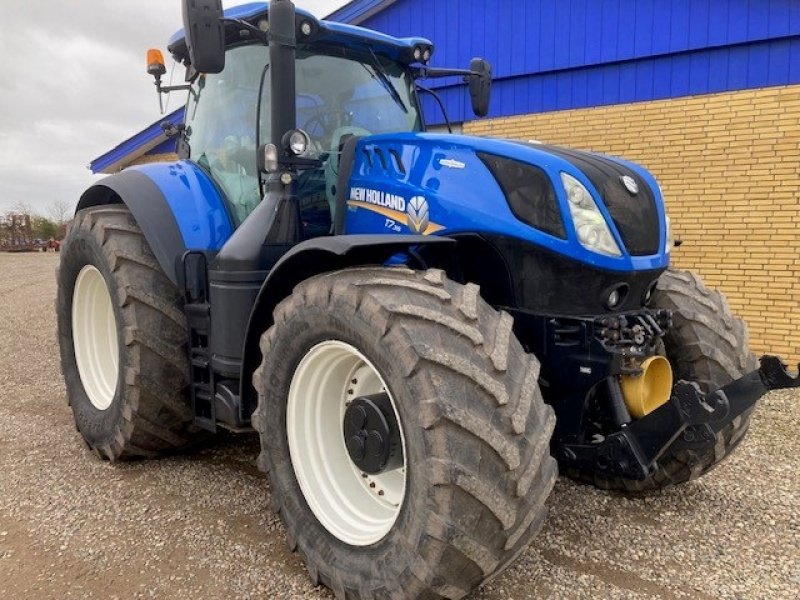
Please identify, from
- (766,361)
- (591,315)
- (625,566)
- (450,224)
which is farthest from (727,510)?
(450,224)

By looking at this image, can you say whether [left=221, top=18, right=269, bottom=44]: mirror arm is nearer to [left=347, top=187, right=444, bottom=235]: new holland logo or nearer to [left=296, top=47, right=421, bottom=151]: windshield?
[left=296, top=47, right=421, bottom=151]: windshield

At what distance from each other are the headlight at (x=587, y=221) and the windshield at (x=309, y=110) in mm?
1279

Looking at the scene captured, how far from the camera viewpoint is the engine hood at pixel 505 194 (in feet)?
8.11

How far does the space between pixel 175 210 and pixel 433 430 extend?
86.2 inches

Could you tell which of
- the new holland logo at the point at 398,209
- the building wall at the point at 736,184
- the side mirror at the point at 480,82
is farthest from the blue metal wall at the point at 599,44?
the new holland logo at the point at 398,209

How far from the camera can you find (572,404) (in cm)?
261

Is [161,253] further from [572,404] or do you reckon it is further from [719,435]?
[719,435]

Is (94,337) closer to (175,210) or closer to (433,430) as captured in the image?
(175,210)

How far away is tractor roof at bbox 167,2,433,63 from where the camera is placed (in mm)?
3227

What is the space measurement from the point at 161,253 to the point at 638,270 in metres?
2.35

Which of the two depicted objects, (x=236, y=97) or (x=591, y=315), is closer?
(x=591, y=315)

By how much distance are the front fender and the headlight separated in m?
1.89

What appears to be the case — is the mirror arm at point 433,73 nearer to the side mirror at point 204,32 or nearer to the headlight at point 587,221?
the side mirror at point 204,32

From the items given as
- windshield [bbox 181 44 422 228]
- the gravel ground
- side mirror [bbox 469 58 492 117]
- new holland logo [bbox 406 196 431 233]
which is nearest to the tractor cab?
windshield [bbox 181 44 422 228]
